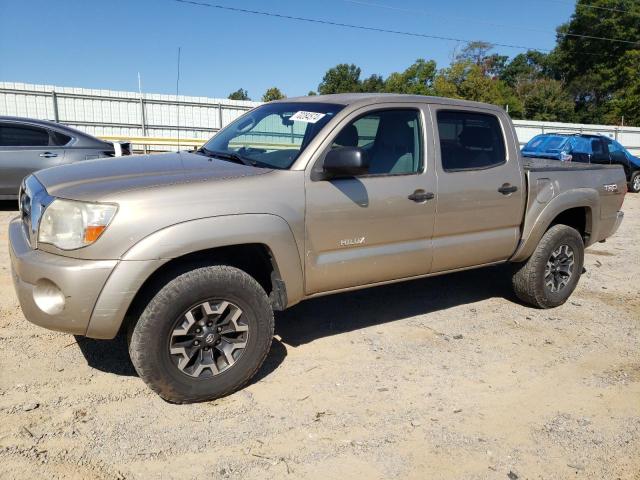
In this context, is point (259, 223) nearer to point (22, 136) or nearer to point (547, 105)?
point (22, 136)

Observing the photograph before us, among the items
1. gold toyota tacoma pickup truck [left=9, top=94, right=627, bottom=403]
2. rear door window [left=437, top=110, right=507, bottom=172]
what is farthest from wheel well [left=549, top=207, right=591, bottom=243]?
rear door window [left=437, top=110, right=507, bottom=172]

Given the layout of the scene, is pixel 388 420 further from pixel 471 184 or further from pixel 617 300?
pixel 617 300

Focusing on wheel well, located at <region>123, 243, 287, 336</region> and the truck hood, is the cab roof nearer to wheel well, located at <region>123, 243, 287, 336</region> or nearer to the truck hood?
the truck hood

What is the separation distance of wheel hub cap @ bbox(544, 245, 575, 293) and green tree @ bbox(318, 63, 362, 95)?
79123 mm

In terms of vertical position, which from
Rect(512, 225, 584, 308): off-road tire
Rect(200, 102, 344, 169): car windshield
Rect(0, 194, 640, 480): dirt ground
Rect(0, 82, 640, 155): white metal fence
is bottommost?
Rect(0, 194, 640, 480): dirt ground

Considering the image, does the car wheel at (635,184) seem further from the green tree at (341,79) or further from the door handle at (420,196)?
the green tree at (341,79)

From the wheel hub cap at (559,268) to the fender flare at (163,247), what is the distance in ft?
10.1

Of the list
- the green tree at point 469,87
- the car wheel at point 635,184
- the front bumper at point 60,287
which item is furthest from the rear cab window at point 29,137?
the green tree at point 469,87

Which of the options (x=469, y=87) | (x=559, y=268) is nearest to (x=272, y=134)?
(x=559, y=268)

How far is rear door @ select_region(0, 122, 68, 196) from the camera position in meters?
8.08

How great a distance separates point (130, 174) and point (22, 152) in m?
6.09

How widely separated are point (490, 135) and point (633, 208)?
10061mm

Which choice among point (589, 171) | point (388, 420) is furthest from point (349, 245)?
point (589, 171)

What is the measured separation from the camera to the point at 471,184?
165 inches
